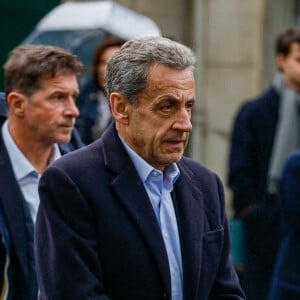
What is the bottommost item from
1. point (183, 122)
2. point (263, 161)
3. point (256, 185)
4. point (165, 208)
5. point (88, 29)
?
point (256, 185)

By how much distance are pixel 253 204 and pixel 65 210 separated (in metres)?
3.83

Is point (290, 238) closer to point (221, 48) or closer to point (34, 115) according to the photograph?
point (34, 115)

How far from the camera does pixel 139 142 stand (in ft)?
12.6

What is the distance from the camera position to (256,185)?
296 inches

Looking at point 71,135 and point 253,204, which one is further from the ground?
point 71,135

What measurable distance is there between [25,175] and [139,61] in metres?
1.34

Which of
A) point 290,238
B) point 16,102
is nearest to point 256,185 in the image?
point 290,238

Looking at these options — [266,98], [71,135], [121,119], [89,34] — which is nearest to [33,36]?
[89,34]

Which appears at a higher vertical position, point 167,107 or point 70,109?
point 167,107

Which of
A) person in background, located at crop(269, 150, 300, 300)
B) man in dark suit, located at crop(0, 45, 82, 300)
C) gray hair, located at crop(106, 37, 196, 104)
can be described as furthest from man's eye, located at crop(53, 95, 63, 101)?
person in background, located at crop(269, 150, 300, 300)

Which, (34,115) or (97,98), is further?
(97,98)

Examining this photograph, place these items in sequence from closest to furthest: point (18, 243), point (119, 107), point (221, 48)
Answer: point (119, 107) < point (18, 243) < point (221, 48)

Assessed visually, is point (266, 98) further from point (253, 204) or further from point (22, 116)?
point (22, 116)

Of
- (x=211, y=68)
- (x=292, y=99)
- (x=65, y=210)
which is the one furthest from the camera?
(x=211, y=68)
